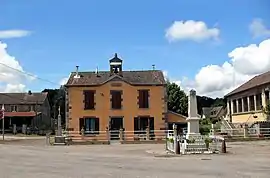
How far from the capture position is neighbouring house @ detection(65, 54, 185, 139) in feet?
157

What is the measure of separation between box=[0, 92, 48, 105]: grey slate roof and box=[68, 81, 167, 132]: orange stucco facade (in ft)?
144

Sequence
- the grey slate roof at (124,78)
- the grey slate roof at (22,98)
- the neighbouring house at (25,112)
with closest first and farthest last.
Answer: the grey slate roof at (124,78) → the neighbouring house at (25,112) → the grey slate roof at (22,98)

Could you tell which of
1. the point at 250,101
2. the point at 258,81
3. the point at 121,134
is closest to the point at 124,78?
the point at 121,134

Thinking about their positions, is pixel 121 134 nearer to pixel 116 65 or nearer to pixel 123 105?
pixel 123 105

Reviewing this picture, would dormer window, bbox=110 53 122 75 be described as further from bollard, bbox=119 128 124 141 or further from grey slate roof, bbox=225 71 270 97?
grey slate roof, bbox=225 71 270 97

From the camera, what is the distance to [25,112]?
87438mm

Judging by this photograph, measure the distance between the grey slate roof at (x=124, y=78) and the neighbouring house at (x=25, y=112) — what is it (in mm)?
26072

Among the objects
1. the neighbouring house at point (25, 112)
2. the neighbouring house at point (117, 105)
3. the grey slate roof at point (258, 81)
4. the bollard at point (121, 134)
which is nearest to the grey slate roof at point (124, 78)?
the neighbouring house at point (117, 105)

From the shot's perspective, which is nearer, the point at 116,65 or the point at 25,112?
the point at 116,65

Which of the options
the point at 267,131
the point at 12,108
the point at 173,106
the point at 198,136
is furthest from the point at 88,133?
the point at 12,108

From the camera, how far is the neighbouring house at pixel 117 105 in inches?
1890

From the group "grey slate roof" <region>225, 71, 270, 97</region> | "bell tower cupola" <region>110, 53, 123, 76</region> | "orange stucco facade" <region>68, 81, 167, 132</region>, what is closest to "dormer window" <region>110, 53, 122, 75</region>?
"bell tower cupola" <region>110, 53, 123, 76</region>

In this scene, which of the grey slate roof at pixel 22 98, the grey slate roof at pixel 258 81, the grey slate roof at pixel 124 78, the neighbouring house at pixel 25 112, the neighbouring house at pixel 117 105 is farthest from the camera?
the grey slate roof at pixel 22 98

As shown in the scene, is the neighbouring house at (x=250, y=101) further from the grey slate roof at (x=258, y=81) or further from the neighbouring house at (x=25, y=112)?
the neighbouring house at (x=25, y=112)
